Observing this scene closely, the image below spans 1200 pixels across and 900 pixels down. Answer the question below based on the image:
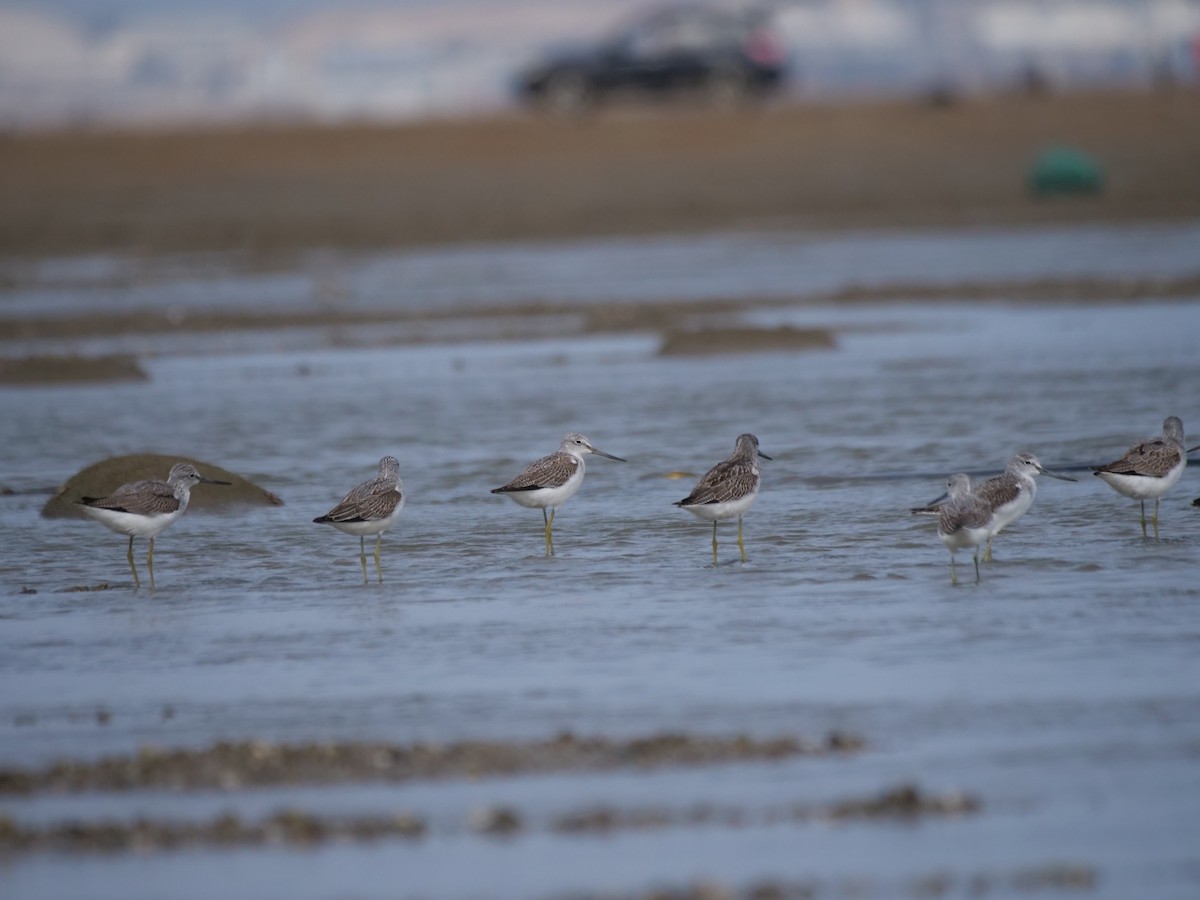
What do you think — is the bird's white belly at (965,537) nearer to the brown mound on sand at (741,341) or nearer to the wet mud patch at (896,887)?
the wet mud patch at (896,887)

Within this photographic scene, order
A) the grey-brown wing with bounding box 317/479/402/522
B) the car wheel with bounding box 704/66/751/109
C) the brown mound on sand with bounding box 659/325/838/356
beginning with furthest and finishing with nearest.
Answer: the car wheel with bounding box 704/66/751/109 < the brown mound on sand with bounding box 659/325/838/356 < the grey-brown wing with bounding box 317/479/402/522

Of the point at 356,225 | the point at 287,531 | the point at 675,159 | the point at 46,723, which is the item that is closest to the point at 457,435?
the point at 287,531

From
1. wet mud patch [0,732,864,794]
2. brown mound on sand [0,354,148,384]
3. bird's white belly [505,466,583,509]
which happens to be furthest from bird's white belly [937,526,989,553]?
brown mound on sand [0,354,148,384]

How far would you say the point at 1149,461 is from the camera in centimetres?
1127

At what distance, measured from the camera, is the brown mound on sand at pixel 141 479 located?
13250 millimetres

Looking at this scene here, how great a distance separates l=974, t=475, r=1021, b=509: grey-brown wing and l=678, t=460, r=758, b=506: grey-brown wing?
52.2 inches

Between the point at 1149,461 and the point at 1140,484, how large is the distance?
19 cm

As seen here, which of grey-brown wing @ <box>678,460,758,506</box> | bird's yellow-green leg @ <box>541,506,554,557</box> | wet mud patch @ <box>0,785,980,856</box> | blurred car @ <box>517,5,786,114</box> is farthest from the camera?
blurred car @ <box>517,5,786,114</box>

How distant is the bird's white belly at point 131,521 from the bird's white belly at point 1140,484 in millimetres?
5299

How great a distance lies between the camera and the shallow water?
260 inches

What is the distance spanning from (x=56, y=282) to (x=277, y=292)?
12.9ft

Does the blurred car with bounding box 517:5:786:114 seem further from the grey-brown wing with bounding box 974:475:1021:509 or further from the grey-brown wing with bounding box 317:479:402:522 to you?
the grey-brown wing with bounding box 974:475:1021:509

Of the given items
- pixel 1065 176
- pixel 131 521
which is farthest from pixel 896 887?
pixel 1065 176

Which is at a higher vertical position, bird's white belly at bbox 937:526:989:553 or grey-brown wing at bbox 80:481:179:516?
grey-brown wing at bbox 80:481:179:516
